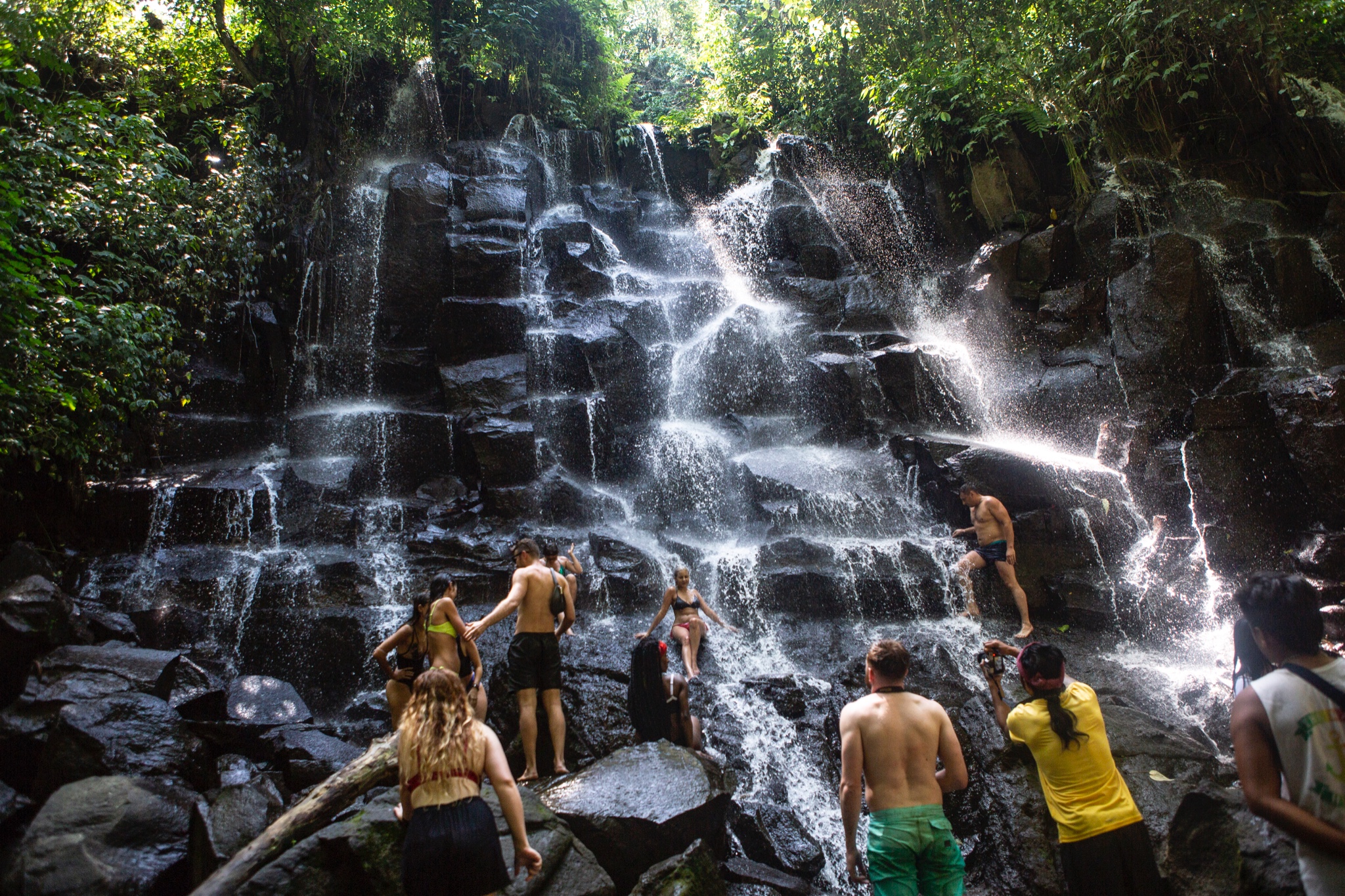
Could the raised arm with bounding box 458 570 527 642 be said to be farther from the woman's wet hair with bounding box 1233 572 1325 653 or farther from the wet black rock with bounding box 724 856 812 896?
the woman's wet hair with bounding box 1233 572 1325 653

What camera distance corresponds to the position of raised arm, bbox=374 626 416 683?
5.80 metres

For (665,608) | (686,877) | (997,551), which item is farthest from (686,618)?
(997,551)

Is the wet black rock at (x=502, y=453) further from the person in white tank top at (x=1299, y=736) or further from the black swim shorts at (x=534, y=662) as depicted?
the person in white tank top at (x=1299, y=736)

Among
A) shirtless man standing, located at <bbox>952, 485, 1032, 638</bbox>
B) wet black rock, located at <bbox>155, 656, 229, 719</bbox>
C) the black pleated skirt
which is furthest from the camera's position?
shirtless man standing, located at <bbox>952, 485, 1032, 638</bbox>

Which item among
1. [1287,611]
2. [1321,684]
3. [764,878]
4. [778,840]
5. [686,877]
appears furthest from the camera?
[778,840]

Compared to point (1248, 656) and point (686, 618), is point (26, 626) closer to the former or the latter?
point (686, 618)

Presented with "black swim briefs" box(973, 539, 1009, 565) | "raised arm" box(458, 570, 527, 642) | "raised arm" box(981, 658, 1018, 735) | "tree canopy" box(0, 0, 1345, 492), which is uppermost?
"tree canopy" box(0, 0, 1345, 492)

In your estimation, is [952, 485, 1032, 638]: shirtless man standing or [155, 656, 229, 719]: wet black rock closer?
[155, 656, 229, 719]: wet black rock

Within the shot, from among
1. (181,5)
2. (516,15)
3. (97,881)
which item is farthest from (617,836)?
(516,15)

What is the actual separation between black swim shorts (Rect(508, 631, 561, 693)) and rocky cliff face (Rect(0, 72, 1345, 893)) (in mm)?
677

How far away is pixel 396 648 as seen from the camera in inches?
237

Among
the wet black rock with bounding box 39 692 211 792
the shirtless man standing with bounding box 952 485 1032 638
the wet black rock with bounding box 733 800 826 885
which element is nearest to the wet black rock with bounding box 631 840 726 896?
the wet black rock with bounding box 733 800 826 885

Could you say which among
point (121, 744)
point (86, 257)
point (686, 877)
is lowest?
Answer: point (686, 877)

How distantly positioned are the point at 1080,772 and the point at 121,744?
21.4 ft
